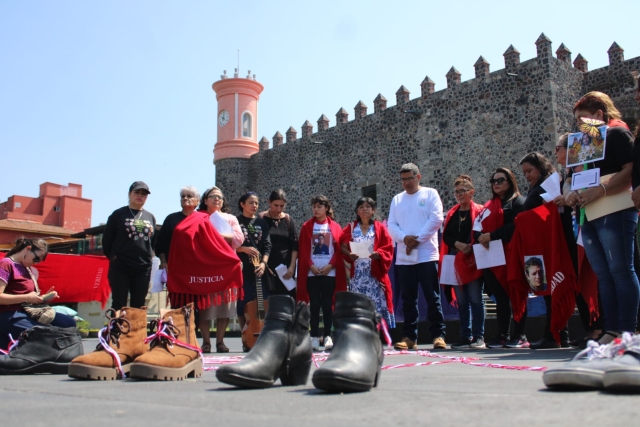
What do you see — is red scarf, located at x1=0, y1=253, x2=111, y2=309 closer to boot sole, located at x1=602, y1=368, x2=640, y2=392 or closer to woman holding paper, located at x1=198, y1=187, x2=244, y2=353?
woman holding paper, located at x1=198, y1=187, x2=244, y2=353

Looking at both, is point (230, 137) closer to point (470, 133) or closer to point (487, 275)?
point (470, 133)

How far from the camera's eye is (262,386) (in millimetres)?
2141

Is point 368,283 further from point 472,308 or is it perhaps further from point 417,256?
point 472,308

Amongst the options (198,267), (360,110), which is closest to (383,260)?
(198,267)

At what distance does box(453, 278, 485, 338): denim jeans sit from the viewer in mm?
5133

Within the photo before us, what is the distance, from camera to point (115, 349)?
9.41ft

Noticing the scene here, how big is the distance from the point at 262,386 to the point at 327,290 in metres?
3.25

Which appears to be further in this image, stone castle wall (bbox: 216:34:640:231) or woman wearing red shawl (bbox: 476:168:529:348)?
stone castle wall (bbox: 216:34:640:231)

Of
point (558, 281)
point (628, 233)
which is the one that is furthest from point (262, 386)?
point (558, 281)

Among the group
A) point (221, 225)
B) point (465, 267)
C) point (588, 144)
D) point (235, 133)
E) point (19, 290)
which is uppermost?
point (235, 133)

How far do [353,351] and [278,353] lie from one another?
0.32m

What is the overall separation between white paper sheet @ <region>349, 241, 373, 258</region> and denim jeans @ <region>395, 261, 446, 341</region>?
0.35m

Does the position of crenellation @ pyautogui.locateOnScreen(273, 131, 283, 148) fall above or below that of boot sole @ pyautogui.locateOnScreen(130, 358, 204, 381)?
above

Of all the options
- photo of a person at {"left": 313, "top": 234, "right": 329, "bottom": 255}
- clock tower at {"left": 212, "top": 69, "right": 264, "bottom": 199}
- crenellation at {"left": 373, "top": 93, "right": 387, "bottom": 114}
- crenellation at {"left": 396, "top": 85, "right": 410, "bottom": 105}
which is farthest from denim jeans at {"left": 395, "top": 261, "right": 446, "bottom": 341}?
clock tower at {"left": 212, "top": 69, "right": 264, "bottom": 199}
